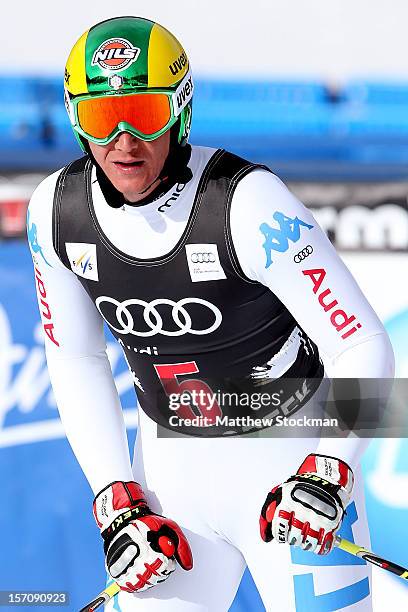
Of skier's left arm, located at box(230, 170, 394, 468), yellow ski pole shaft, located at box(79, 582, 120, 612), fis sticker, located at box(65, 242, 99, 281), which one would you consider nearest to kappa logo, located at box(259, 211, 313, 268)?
skier's left arm, located at box(230, 170, 394, 468)

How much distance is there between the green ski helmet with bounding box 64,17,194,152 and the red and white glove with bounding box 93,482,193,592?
849 mm

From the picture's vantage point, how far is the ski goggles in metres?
2.30

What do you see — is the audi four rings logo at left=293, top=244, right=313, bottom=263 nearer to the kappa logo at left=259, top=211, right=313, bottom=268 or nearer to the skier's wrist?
the kappa logo at left=259, top=211, right=313, bottom=268

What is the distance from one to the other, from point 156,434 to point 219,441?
0.16 meters

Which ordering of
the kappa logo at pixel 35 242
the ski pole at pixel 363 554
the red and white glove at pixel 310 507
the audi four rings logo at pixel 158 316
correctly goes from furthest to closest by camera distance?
1. the kappa logo at pixel 35 242
2. the audi four rings logo at pixel 158 316
3. the ski pole at pixel 363 554
4. the red and white glove at pixel 310 507

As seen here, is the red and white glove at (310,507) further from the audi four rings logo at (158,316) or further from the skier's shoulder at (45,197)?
the skier's shoulder at (45,197)

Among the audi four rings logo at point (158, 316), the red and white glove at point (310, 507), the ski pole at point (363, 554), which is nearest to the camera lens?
the red and white glove at point (310, 507)

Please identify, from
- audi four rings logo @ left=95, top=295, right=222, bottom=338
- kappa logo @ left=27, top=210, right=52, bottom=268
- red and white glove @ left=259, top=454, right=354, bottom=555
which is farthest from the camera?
kappa logo @ left=27, top=210, right=52, bottom=268

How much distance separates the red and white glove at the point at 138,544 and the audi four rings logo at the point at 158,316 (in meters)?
0.40

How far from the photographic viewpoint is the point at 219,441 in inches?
104

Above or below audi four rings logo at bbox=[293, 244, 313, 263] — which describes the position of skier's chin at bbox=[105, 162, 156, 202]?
above

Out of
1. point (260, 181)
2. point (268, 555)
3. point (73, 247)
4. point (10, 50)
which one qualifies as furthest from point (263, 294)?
point (10, 50)

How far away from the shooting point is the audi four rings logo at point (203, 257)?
238 cm

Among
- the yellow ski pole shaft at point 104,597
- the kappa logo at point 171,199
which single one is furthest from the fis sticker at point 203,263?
the yellow ski pole shaft at point 104,597
